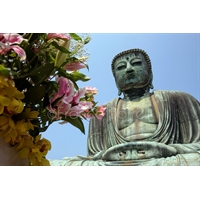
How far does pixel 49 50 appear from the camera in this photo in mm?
505

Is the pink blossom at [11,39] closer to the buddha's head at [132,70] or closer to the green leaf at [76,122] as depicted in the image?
the green leaf at [76,122]

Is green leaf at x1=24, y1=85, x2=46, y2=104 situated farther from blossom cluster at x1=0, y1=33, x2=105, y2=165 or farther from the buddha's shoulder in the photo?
the buddha's shoulder

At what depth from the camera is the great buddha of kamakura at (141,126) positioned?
9.45 feet

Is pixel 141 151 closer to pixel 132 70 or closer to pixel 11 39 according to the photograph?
pixel 132 70

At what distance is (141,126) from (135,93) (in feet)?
1.73

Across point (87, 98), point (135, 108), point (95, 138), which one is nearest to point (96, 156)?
point (95, 138)

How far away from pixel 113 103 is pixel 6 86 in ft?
10.9

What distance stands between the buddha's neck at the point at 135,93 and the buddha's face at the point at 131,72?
6 cm

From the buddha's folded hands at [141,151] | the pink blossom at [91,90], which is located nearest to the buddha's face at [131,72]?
the buddha's folded hands at [141,151]

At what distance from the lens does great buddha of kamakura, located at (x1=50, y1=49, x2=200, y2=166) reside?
2879 mm

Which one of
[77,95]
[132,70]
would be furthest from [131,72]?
[77,95]

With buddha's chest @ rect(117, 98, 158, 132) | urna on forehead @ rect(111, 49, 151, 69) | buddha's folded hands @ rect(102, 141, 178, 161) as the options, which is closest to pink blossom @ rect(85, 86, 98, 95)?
buddha's folded hands @ rect(102, 141, 178, 161)

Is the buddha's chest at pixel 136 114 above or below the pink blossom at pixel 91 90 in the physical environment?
below

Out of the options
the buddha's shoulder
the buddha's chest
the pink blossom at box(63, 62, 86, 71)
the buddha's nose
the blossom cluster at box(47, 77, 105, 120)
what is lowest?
the buddha's chest
